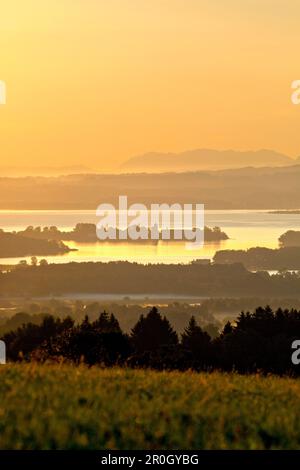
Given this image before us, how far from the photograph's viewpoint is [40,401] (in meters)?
19.8

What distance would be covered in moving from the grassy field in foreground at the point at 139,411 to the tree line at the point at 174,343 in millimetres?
26010

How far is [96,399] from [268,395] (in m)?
4.50

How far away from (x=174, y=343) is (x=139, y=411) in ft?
282

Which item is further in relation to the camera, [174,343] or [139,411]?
[174,343]

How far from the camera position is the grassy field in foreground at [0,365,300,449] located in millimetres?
17141

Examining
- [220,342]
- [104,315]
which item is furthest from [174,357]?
[104,315]

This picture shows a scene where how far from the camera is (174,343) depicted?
10456 centimetres

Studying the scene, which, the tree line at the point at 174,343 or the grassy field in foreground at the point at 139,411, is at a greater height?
the grassy field in foreground at the point at 139,411

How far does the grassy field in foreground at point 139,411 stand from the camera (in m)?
17.1

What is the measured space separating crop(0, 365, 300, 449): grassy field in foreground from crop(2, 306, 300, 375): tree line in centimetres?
2601

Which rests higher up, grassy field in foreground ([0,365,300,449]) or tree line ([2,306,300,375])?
grassy field in foreground ([0,365,300,449])

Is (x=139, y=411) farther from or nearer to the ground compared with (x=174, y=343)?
farther from the ground

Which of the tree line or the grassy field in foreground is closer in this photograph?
the grassy field in foreground
